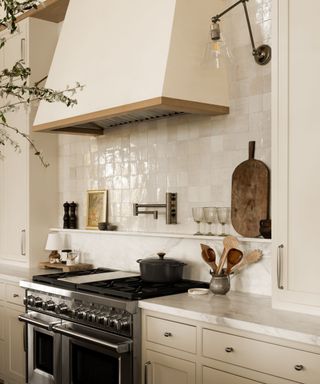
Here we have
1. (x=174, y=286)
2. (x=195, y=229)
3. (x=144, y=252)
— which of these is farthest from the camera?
(x=144, y=252)

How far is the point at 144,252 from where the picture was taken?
3.73 m

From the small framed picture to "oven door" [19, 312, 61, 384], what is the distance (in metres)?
0.87

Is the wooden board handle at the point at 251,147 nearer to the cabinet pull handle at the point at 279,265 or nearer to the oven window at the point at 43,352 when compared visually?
the cabinet pull handle at the point at 279,265

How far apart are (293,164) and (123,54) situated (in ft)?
4.43

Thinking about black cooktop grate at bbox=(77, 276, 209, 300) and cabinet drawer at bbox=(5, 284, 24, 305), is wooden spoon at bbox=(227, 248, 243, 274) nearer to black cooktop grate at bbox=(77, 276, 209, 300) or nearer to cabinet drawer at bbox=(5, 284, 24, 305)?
black cooktop grate at bbox=(77, 276, 209, 300)

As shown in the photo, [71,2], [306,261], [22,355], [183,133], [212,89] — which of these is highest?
[71,2]

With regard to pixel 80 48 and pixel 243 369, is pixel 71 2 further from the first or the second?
pixel 243 369

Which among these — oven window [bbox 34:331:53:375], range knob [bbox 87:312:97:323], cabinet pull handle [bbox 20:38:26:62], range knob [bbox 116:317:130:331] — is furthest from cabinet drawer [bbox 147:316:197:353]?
cabinet pull handle [bbox 20:38:26:62]

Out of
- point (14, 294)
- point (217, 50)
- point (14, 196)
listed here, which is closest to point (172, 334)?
point (217, 50)

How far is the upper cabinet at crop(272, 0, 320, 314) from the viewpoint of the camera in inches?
92.4

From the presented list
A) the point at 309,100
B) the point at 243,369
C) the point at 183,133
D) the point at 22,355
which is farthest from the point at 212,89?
the point at 22,355

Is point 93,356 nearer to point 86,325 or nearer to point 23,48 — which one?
point 86,325

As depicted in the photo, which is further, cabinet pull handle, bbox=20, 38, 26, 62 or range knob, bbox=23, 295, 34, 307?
cabinet pull handle, bbox=20, 38, 26, 62

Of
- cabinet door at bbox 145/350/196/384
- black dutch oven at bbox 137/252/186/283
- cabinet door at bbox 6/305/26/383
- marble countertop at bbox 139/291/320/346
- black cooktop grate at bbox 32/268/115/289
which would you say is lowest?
cabinet door at bbox 6/305/26/383
